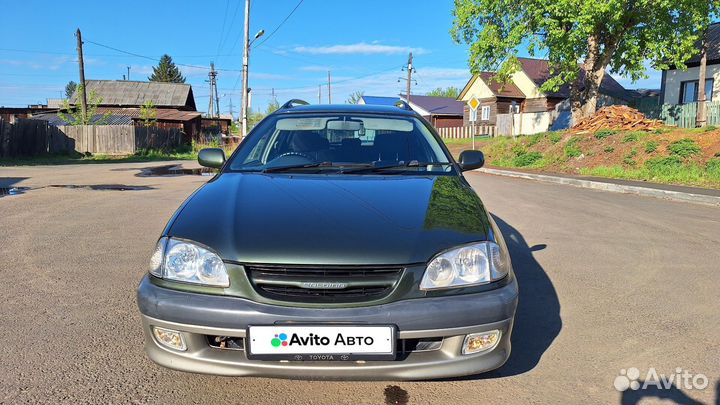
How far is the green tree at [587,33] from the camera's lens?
19562mm

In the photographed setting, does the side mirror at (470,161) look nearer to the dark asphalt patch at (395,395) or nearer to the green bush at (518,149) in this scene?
the dark asphalt patch at (395,395)

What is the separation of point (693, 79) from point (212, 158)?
95.1 ft

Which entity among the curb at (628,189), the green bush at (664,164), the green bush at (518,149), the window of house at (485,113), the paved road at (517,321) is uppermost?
the window of house at (485,113)

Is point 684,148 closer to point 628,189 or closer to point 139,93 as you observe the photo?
point 628,189

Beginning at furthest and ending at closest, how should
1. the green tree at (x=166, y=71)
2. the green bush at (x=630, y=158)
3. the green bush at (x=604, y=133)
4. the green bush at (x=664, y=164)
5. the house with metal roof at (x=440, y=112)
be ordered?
the green tree at (x=166, y=71) → the house with metal roof at (x=440, y=112) → the green bush at (x=604, y=133) → the green bush at (x=630, y=158) → the green bush at (x=664, y=164)

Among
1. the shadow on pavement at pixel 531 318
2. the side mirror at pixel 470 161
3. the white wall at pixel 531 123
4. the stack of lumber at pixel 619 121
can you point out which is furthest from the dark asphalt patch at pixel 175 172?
the white wall at pixel 531 123

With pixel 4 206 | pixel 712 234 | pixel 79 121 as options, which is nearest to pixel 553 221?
pixel 712 234

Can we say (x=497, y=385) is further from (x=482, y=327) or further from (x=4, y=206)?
(x=4, y=206)

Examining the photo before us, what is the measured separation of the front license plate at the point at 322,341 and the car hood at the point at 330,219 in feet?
0.91

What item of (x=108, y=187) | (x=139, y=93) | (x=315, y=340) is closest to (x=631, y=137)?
(x=108, y=187)

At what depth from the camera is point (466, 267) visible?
7.35ft

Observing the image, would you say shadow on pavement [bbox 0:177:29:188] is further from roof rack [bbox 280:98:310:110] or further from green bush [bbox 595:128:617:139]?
green bush [bbox 595:128:617:139]

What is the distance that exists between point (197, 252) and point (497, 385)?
163 centimetres

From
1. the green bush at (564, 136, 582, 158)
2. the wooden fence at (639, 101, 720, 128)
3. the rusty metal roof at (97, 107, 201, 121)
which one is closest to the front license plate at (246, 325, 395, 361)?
the green bush at (564, 136, 582, 158)
